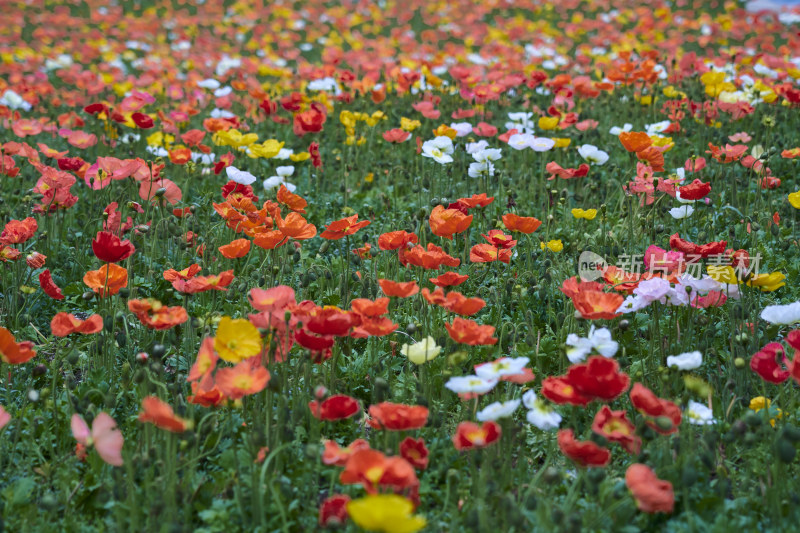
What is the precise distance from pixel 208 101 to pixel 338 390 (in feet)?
18.0

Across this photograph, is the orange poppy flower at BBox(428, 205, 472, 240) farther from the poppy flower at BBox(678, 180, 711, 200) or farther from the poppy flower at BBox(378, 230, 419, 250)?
the poppy flower at BBox(678, 180, 711, 200)

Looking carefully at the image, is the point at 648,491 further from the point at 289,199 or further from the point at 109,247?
the point at 289,199

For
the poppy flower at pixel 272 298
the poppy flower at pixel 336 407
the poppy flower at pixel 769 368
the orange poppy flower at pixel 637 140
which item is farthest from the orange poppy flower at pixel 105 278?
the orange poppy flower at pixel 637 140

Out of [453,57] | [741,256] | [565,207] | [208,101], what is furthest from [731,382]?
[453,57]

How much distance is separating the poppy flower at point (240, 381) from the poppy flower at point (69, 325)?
1.93 feet

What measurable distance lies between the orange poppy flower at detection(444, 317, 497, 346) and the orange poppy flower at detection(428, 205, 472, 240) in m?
0.72

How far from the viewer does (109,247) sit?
2707 millimetres

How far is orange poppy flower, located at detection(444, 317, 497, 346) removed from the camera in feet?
8.03

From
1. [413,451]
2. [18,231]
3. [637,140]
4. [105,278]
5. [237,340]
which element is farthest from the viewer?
[637,140]

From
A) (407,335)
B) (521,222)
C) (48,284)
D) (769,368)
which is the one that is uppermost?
(769,368)

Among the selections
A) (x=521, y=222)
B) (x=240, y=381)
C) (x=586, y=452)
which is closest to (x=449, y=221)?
(x=521, y=222)

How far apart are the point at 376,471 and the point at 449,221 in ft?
4.72

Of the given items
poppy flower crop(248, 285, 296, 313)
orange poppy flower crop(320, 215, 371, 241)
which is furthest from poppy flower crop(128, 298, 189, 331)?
orange poppy flower crop(320, 215, 371, 241)

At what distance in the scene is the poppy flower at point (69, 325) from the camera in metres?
2.57
